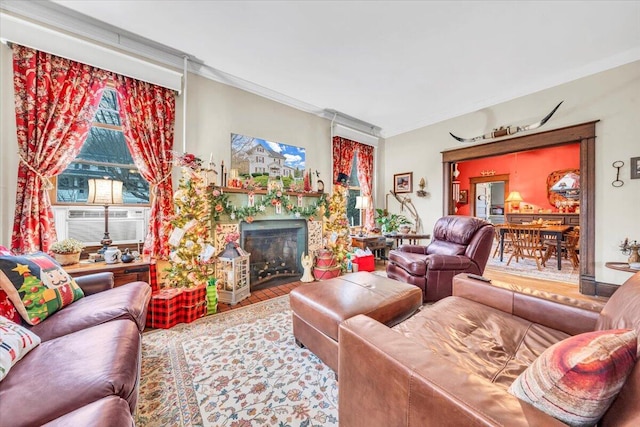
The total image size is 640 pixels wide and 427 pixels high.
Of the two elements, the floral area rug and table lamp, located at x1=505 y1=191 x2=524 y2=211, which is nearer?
the floral area rug

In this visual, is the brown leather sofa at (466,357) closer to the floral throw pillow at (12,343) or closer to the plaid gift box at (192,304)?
the floral throw pillow at (12,343)

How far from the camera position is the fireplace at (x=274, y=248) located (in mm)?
3439

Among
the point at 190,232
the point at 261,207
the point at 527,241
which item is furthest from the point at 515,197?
the point at 190,232

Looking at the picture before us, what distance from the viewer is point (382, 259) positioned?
16.4ft

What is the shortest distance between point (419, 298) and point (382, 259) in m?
3.12

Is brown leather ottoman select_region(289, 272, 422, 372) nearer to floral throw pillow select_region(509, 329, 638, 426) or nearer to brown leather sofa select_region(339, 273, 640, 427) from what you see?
brown leather sofa select_region(339, 273, 640, 427)

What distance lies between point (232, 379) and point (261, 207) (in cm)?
219

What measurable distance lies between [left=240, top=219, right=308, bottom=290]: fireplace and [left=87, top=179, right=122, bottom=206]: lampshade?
140 centimetres

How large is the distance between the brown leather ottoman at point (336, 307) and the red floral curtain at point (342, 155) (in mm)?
2946

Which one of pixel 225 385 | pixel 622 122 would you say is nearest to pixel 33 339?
pixel 225 385

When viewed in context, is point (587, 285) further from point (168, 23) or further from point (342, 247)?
point (168, 23)

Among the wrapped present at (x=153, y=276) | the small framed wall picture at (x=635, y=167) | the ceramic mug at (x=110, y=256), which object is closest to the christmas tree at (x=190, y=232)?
the wrapped present at (x=153, y=276)

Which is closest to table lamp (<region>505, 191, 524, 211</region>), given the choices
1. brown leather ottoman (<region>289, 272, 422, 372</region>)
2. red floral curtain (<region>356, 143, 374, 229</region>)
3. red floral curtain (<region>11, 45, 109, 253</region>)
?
red floral curtain (<region>356, 143, 374, 229</region>)

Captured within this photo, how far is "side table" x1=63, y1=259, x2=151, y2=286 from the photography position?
2.06 m
